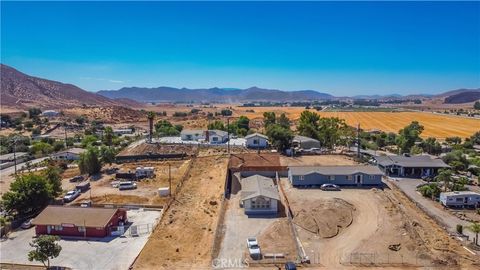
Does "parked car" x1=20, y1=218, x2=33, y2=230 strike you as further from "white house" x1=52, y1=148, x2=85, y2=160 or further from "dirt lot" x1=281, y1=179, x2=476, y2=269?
"white house" x1=52, y1=148, x2=85, y2=160

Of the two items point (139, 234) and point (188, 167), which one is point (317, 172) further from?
point (139, 234)

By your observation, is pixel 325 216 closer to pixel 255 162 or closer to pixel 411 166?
pixel 255 162

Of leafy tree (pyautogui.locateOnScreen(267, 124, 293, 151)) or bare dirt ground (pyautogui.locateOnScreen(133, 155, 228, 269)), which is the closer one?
bare dirt ground (pyautogui.locateOnScreen(133, 155, 228, 269))

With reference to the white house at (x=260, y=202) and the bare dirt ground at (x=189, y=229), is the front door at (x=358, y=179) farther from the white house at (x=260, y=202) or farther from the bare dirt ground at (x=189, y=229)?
the bare dirt ground at (x=189, y=229)

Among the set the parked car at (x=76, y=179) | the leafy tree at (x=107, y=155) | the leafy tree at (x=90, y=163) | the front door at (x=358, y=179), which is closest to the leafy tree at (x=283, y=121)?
the front door at (x=358, y=179)

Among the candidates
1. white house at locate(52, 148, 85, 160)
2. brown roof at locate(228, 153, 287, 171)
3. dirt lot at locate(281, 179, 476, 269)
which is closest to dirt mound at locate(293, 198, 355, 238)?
dirt lot at locate(281, 179, 476, 269)

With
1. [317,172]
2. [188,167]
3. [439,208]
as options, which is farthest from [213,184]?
[439,208]

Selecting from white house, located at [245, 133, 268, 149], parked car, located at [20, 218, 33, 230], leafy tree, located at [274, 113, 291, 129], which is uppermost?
leafy tree, located at [274, 113, 291, 129]

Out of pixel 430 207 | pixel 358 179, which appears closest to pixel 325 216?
pixel 358 179
